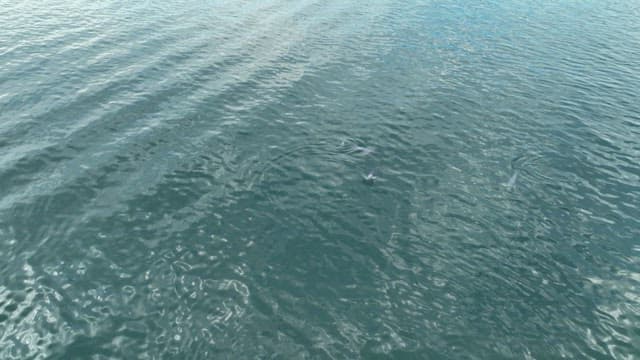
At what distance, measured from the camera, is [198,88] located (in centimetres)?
5619

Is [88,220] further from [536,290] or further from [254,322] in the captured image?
[536,290]

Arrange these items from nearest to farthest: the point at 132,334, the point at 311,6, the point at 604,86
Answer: the point at 132,334 → the point at 604,86 → the point at 311,6

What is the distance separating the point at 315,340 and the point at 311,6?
87.3 metres

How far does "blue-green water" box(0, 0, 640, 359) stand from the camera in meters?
26.9

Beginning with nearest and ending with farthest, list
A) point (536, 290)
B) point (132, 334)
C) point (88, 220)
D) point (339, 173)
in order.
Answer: point (132, 334)
point (536, 290)
point (88, 220)
point (339, 173)

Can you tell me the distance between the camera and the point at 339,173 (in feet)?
136

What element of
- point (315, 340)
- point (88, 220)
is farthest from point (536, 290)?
point (88, 220)

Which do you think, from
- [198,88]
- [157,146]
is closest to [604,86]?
[198,88]

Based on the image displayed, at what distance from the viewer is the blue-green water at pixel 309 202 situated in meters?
26.9

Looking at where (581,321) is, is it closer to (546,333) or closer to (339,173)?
(546,333)

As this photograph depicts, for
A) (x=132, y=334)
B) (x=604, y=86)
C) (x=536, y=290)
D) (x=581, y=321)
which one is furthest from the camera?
(x=604, y=86)

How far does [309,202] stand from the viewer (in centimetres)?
3778

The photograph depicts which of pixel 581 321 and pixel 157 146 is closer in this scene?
pixel 581 321

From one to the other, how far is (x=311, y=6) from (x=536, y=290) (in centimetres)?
8441
